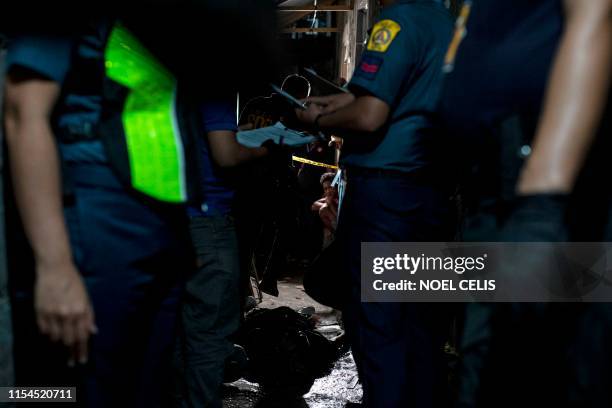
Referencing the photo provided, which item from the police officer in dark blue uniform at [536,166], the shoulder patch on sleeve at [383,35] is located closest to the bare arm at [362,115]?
the shoulder patch on sleeve at [383,35]

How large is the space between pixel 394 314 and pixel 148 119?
59.2 inches

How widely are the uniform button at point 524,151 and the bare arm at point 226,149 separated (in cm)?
156

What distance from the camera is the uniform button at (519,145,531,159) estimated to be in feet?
4.24

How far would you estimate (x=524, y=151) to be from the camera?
1301 millimetres

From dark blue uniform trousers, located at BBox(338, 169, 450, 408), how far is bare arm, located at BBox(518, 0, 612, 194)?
139 cm

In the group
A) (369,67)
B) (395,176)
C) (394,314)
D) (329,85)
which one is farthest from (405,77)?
(394,314)

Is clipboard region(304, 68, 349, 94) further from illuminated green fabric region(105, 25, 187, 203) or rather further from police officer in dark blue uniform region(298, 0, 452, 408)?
illuminated green fabric region(105, 25, 187, 203)

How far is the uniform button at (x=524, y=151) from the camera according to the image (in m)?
1.29

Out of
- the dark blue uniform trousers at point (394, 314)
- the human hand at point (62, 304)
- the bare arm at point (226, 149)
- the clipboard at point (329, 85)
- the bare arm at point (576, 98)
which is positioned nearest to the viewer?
the bare arm at point (576, 98)

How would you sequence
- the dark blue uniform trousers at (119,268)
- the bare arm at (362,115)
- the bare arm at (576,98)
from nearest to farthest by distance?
1. the bare arm at (576,98)
2. the dark blue uniform trousers at (119,268)
3. the bare arm at (362,115)

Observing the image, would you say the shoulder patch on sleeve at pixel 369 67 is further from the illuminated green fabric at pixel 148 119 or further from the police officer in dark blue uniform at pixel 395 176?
the illuminated green fabric at pixel 148 119

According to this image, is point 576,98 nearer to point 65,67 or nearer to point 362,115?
point 65,67

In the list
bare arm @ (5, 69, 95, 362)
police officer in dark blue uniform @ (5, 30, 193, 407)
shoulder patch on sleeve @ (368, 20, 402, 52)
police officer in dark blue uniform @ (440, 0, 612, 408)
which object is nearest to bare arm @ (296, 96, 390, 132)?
shoulder patch on sleeve @ (368, 20, 402, 52)

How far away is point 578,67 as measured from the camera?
1143mm
